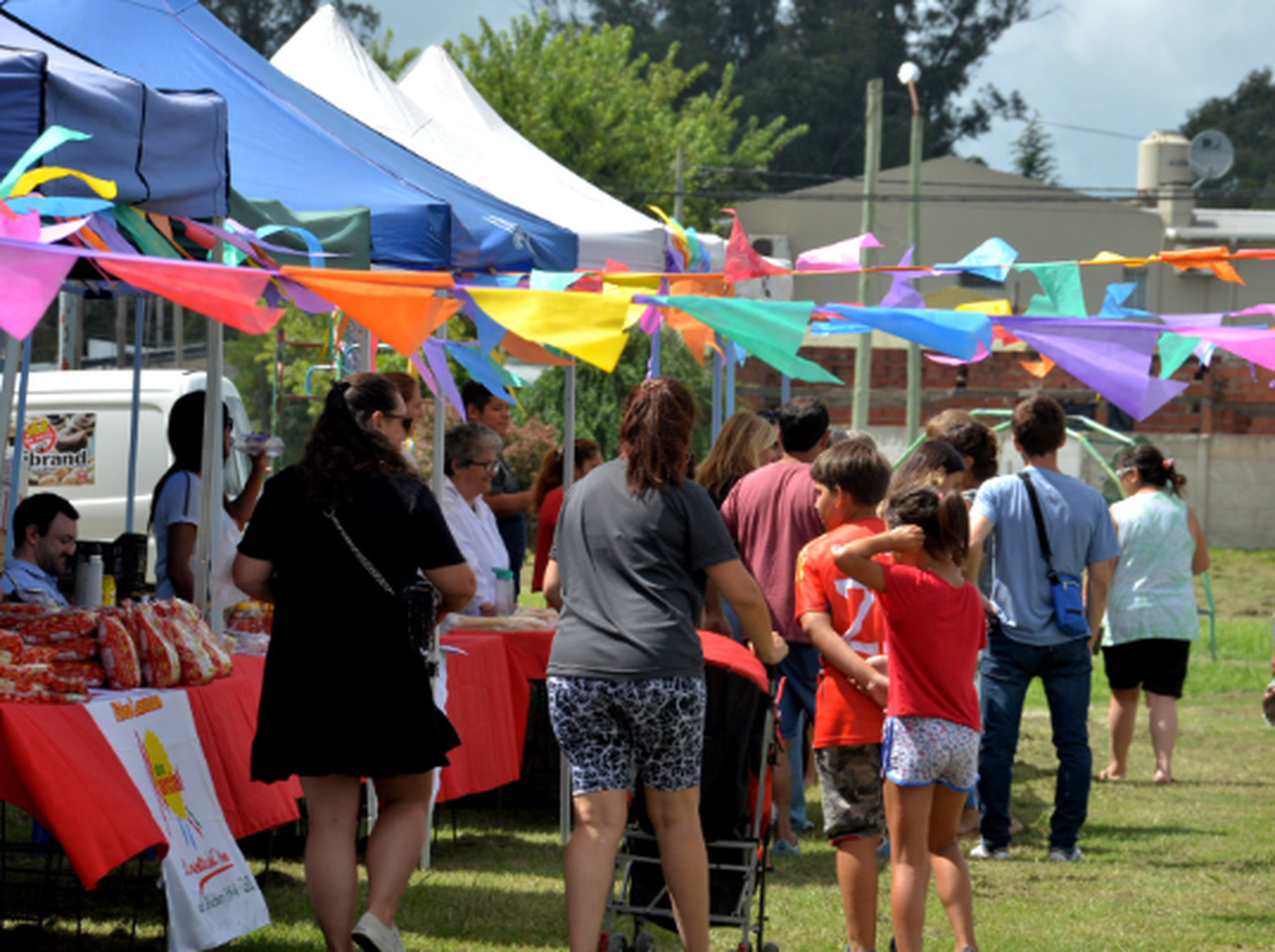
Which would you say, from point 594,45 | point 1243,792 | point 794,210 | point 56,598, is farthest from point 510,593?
point 794,210

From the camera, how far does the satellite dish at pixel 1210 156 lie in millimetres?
40719

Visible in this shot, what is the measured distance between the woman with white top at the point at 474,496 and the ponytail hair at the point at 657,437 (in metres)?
2.54

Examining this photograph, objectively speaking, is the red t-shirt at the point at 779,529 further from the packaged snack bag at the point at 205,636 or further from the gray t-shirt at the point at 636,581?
the packaged snack bag at the point at 205,636

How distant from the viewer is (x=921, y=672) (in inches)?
185

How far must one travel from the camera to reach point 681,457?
461cm

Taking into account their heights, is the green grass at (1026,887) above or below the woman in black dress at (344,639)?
below

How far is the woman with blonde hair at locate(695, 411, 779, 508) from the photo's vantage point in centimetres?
739

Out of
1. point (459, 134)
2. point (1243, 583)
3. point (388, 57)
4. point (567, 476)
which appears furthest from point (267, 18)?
point (567, 476)

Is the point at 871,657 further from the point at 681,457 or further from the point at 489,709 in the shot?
the point at 489,709

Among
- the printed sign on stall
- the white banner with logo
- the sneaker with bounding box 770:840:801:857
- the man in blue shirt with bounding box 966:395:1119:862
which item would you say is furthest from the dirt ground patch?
the white banner with logo

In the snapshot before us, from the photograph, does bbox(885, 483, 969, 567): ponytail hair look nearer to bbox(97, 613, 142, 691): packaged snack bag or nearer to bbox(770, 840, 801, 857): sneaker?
bbox(97, 613, 142, 691): packaged snack bag

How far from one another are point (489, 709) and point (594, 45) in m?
33.2

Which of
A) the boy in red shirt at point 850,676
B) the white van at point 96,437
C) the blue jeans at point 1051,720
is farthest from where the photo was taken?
the white van at point 96,437

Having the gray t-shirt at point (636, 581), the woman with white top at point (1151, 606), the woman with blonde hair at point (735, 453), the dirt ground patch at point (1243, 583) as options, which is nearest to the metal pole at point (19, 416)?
the gray t-shirt at point (636, 581)
